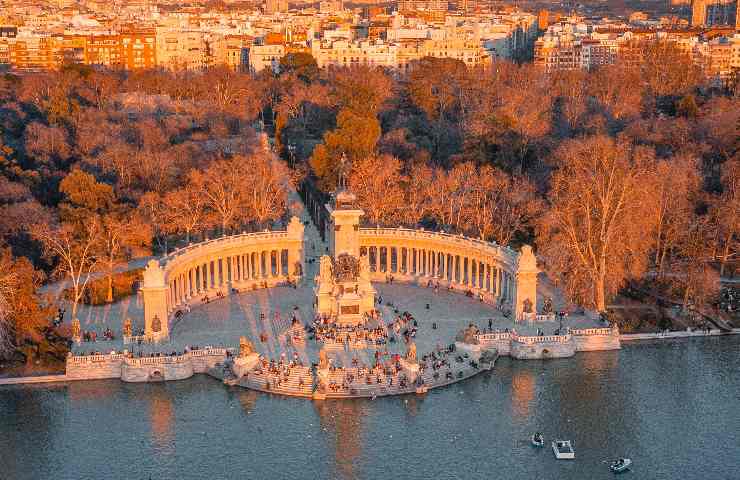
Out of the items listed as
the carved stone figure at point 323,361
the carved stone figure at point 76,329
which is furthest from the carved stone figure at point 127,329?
the carved stone figure at point 323,361

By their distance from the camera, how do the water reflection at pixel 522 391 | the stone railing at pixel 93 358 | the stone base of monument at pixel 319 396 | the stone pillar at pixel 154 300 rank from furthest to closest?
1. the stone pillar at pixel 154 300
2. the stone railing at pixel 93 358
3. the stone base of monument at pixel 319 396
4. the water reflection at pixel 522 391

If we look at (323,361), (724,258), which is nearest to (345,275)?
(323,361)

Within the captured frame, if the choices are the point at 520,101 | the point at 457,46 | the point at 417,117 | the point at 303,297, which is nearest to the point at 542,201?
the point at 303,297

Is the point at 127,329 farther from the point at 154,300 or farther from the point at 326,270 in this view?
the point at 326,270

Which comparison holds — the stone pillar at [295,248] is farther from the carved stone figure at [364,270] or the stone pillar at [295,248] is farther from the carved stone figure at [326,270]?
the carved stone figure at [364,270]

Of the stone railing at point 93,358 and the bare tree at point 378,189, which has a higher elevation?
the bare tree at point 378,189

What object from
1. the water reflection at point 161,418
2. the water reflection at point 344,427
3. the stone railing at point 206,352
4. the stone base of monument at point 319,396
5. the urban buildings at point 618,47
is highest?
the urban buildings at point 618,47

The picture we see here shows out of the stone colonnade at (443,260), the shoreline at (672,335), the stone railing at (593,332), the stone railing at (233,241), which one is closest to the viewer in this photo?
the stone railing at (593,332)
